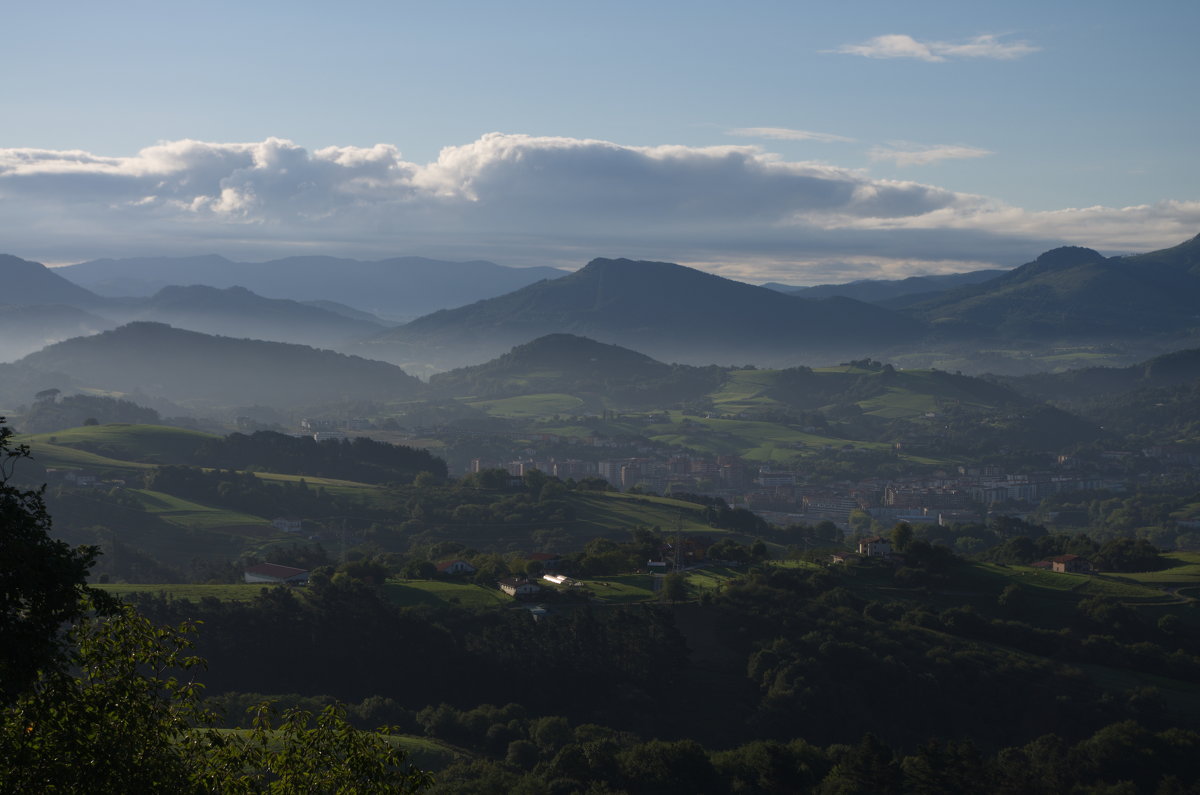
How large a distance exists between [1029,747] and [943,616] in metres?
11.6

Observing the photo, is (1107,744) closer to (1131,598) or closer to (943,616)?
(943,616)

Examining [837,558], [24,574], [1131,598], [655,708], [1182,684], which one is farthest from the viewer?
[837,558]

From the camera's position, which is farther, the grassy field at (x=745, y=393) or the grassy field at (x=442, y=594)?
the grassy field at (x=745, y=393)

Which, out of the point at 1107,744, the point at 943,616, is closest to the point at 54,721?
the point at 1107,744

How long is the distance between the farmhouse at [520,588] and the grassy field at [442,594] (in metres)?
0.30

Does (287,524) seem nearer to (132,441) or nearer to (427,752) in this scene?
(132,441)

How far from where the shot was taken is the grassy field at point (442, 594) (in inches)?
1759

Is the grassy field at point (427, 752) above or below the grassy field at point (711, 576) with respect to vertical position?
below

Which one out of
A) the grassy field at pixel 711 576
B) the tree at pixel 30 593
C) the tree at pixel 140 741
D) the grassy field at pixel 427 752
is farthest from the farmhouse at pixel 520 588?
the tree at pixel 30 593

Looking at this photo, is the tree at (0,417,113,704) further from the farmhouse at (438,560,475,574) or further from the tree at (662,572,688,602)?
the farmhouse at (438,560,475,574)

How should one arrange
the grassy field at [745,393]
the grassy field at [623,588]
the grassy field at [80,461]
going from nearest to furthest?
the grassy field at [623,588] < the grassy field at [80,461] < the grassy field at [745,393]

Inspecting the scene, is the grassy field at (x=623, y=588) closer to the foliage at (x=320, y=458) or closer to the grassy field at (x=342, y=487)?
the grassy field at (x=342, y=487)

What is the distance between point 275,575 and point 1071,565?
3711 cm

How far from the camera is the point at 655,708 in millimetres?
37000
